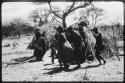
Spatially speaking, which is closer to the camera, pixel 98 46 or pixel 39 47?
pixel 98 46

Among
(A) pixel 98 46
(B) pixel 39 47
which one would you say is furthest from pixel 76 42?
(B) pixel 39 47

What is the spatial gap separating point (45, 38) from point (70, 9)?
663 centimetres

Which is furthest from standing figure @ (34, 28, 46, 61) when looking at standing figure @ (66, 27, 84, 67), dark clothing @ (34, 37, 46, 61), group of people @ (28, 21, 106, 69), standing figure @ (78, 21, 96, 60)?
standing figure @ (66, 27, 84, 67)

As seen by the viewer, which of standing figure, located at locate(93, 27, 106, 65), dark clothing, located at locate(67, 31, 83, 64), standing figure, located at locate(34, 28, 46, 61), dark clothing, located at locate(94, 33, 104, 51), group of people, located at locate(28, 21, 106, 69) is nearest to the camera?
group of people, located at locate(28, 21, 106, 69)

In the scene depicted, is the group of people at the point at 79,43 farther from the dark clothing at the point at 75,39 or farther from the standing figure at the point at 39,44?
the standing figure at the point at 39,44

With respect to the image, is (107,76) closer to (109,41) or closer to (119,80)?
(119,80)

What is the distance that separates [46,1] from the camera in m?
17.3

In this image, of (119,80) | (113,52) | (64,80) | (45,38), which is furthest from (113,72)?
(45,38)

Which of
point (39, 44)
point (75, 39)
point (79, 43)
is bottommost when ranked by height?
point (39, 44)

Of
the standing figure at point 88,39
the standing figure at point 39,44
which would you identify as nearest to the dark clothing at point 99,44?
the standing figure at point 88,39

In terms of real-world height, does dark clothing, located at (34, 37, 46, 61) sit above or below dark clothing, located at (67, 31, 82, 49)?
below

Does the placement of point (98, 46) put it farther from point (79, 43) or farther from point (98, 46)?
point (79, 43)

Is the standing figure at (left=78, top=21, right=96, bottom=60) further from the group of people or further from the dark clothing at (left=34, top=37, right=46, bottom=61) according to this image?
the dark clothing at (left=34, top=37, right=46, bottom=61)

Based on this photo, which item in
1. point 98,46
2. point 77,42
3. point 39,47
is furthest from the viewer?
point 39,47
